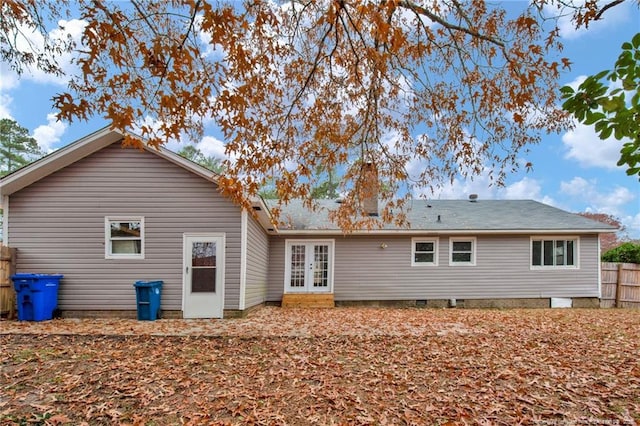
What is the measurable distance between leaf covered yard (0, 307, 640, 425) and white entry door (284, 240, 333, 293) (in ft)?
15.5

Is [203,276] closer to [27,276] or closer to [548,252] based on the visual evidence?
[27,276]

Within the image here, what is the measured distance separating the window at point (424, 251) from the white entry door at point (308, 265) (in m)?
2.79

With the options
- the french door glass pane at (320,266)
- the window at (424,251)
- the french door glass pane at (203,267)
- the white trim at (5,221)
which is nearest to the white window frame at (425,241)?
the window at (424,251)

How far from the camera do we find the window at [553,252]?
1285cm

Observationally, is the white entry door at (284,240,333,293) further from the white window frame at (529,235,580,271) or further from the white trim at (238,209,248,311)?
the white window frame at (529,235,580,271)

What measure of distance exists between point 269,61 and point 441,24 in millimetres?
2524

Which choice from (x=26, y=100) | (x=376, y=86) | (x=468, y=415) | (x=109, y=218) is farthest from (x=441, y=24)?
(x=109, y=218)

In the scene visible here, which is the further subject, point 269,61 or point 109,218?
point 109,218

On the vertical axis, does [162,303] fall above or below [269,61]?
below

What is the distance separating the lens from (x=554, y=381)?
4.75 m

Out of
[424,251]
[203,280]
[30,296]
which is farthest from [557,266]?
[30,296]

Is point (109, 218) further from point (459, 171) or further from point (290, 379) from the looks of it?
point (459, 171)

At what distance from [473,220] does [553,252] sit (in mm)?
2814

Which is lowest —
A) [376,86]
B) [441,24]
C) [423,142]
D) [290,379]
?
[290,379]
